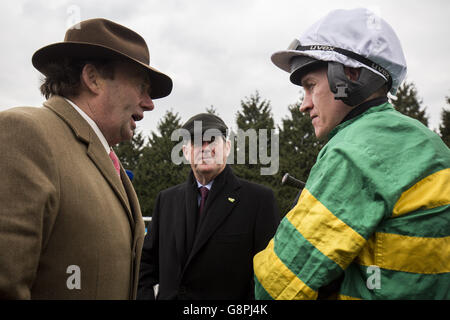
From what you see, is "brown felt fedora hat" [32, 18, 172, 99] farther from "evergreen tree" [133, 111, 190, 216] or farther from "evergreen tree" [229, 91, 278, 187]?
"evergreen tree" [133, 111, 190, 216]

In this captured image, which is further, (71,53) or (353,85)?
(71,53)

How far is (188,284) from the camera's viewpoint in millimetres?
3312

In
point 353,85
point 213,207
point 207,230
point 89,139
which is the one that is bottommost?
point 207,230

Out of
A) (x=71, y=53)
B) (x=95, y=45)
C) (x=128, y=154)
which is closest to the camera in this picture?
(x=95, y=45)

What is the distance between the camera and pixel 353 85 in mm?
1818

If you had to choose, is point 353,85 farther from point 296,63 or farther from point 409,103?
point 409,103

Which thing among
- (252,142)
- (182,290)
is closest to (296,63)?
(182,290)

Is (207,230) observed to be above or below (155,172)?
below

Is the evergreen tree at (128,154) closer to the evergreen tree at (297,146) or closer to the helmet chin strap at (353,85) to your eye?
the evergreen tree at (297,146)

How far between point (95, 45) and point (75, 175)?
31.8 inches

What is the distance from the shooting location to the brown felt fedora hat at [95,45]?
209cm

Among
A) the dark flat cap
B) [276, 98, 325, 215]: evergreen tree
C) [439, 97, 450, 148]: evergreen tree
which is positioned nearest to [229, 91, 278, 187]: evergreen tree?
[276, 98, 325, 215]: evergreen tree

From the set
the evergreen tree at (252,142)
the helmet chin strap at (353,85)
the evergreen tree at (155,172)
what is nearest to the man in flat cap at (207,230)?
the helmet chin strap at (353,85)
